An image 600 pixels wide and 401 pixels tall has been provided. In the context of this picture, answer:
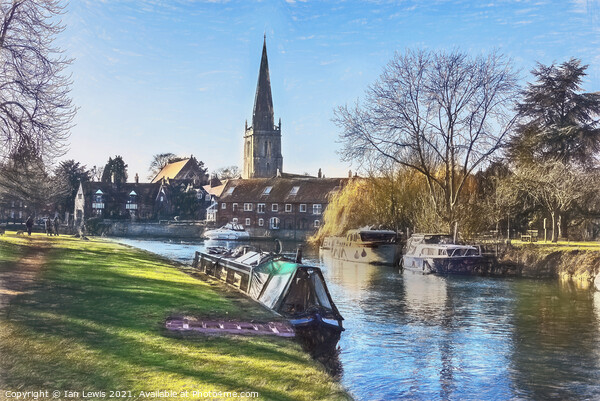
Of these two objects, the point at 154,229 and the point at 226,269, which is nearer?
the point at 226,269

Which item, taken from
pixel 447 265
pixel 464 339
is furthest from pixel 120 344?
pixel 447 265

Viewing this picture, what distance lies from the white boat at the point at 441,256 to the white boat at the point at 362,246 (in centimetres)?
55

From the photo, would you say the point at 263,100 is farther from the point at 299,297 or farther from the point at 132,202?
the point at 299,297

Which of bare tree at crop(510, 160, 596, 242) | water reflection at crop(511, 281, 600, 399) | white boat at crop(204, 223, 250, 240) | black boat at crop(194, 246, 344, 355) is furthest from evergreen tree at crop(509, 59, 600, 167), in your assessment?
white boat at crop(204, 223, 250, 240)

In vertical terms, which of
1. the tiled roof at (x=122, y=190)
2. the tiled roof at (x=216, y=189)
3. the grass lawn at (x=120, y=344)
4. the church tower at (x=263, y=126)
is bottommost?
the grass lawn at (x=120, y=344)

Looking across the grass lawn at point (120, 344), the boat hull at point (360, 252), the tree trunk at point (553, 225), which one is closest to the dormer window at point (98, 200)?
the grass lawn at point (120, 344)

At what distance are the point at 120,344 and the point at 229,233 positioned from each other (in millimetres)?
9679

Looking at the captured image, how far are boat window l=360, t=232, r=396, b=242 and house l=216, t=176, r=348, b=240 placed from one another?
4.24ft

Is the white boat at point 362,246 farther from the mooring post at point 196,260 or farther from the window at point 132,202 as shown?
the window at point 132,202

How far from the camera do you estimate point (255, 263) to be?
11.9 m

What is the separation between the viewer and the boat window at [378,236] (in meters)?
15.4

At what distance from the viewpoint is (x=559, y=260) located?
16500mm

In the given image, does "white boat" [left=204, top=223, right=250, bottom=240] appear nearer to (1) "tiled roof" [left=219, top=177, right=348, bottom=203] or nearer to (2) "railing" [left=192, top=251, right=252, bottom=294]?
(2) "railing" [left=192, top=251, right=252, bottom=294]

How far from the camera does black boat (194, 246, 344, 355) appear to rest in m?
9.04
